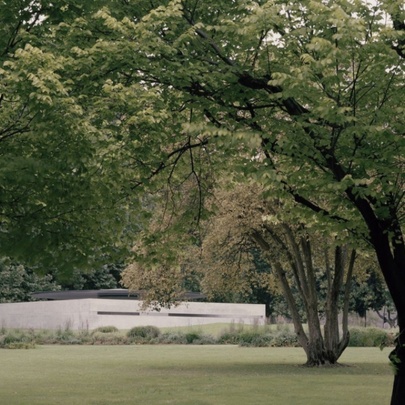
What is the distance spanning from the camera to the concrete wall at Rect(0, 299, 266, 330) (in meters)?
57.8

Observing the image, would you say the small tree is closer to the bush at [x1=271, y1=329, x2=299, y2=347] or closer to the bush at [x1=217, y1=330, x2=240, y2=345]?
the bush at [x1=217, y1=330, x2=240, y2=345]

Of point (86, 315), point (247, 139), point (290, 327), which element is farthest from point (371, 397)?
point (86, 315)

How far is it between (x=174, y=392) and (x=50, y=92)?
33.4 feet

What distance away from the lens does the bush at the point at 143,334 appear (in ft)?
162

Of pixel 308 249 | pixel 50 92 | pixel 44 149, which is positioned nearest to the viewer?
pixel 50 92

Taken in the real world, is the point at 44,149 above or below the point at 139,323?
above

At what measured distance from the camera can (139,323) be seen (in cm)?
6072

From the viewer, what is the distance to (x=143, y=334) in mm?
50312

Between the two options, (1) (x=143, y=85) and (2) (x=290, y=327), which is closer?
(1) (x=143, y=85)

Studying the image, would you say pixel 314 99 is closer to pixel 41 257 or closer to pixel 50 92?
pixel 50 92

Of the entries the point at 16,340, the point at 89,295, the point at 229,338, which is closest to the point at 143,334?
the point at 229,338

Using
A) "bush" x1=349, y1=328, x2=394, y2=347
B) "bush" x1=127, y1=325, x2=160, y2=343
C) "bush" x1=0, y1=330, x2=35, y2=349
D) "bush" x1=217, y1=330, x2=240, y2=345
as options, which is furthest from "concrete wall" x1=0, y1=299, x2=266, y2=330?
"bush" x1=349, y1=328, x2=394, y2=347

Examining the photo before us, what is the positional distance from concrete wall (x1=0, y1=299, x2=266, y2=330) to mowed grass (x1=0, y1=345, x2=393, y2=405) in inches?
871

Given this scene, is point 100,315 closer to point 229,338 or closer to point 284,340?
point 229,338
